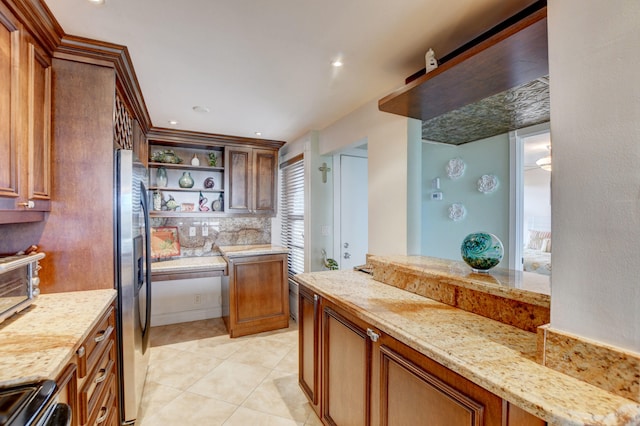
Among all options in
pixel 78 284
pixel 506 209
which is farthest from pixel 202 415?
pixel 506 209

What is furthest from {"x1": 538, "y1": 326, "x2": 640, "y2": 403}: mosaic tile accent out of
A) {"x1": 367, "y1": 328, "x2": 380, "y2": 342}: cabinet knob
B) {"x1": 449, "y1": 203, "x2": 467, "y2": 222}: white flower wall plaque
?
{"x1": 449, "y1": 203, "x2": 467, "y2": 222}: white flower wall plaque

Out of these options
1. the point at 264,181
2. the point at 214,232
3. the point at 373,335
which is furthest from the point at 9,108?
the point at 214,232

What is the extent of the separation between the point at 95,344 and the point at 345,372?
1.26 m

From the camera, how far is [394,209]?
2248 millimetres

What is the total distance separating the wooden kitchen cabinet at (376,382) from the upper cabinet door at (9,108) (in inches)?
61.7

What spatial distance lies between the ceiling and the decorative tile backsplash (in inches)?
67.9

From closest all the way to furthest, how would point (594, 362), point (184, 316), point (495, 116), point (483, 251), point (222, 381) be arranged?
point (594, 362), point (483, 251), point (222, 381), point (495, 116), point (184, 316)

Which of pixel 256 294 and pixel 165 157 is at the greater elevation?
pixel 165 157

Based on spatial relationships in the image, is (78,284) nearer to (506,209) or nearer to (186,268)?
(186,268)

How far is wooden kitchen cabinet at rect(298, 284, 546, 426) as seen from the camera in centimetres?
87

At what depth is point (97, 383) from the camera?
4.65ft

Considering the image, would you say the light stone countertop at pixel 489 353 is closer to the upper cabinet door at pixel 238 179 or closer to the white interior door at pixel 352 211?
the white interior door at pixel 352 211

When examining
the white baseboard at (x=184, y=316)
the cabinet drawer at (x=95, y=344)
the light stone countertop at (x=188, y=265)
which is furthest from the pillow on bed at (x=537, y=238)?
the cabinet drawer at (x=95, y=344)

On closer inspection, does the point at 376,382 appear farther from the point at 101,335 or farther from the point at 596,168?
the point at 101,335
